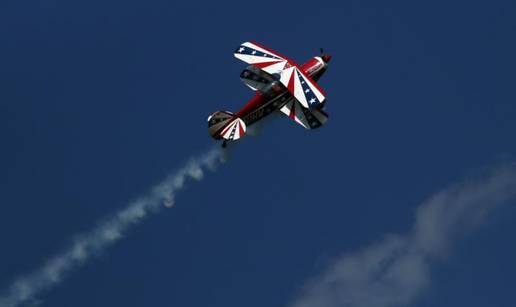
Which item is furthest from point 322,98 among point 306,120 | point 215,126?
point 215,126

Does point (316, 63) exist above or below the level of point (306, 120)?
above

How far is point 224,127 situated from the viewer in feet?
313

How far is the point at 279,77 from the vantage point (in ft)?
321

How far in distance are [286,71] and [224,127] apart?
7.48 meters

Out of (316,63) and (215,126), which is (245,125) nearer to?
(215,126)

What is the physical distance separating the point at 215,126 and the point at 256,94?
503cm

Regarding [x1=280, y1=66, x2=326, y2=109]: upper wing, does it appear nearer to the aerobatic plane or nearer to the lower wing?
the aerobatic plane

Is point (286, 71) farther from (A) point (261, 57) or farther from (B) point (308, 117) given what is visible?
(B) point (308, 117)

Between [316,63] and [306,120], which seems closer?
[306,120]

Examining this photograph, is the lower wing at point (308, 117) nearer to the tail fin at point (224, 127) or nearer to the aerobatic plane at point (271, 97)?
the aerobatic plane at point (271, 97)

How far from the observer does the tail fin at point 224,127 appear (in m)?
95.4

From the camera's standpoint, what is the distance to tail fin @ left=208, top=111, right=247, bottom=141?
95375 mm

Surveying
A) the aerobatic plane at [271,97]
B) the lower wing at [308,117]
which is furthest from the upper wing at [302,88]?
the lower wing at [308,117]

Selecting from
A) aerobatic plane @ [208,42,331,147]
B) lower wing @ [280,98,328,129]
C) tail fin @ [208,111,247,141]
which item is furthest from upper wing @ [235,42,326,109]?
tail fin @ [208,111,247,141]
